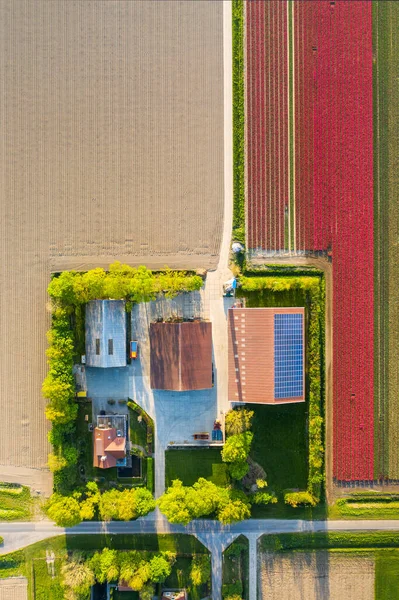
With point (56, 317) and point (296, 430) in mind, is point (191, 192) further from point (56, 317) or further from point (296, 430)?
point (296, 430)

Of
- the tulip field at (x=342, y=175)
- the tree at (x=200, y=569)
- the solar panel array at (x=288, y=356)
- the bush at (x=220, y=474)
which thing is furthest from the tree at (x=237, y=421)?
the tree at (x=200, y=569)

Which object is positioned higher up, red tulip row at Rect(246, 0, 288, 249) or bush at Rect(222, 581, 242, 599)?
red tulip row at Rect(246, 0, 288, 249)

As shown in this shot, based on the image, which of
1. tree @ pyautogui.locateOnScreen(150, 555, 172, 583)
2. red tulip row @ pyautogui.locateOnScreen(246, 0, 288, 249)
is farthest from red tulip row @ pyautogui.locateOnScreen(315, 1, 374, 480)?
tree @ pyautogui.locateOnScreen(150, 555, 172, 583)

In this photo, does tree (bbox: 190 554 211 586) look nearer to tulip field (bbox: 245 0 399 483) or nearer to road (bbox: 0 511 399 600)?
road (bbox: 0 511 399 600)

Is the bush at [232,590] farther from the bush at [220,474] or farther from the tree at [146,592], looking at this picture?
the bush at [220,474]

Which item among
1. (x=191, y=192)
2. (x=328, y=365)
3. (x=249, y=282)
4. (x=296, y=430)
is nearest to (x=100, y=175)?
(x=191, y=192)

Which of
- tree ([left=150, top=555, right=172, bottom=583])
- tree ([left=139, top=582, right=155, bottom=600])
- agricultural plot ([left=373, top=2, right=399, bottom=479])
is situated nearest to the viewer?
tree ([left=139, top=582, right=155, bottom=600])
